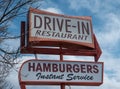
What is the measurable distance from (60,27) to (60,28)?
51 mm

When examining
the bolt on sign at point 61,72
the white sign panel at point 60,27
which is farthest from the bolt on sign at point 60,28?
the bolt on sign at point 61,72

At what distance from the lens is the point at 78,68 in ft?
61.1

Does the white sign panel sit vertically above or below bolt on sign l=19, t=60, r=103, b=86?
above

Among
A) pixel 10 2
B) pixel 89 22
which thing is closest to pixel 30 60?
pixel 89 22

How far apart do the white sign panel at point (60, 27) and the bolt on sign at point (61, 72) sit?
1.12 m

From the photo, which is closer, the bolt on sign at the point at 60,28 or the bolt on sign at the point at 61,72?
the bolt on sign at the point at 61,72

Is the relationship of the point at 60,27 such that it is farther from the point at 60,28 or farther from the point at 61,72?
the point at 61,72

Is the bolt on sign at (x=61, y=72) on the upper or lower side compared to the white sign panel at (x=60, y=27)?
lower

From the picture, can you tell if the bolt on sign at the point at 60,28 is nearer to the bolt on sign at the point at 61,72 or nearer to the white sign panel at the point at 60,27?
the white sign panel at the point at 60,27

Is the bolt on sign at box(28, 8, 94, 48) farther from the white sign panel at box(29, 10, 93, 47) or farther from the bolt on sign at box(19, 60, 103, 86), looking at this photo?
the bolt on sign at box(19, 60, 103, 86)

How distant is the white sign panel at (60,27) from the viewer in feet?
59.7

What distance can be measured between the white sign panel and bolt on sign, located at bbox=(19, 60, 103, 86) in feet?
3.69

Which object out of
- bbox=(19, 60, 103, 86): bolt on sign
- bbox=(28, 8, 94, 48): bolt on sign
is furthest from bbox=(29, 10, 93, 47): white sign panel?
bbox=(19, 60, 103, 86): bolt on sign

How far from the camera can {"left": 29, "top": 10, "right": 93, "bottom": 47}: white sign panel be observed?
59.7 feet
